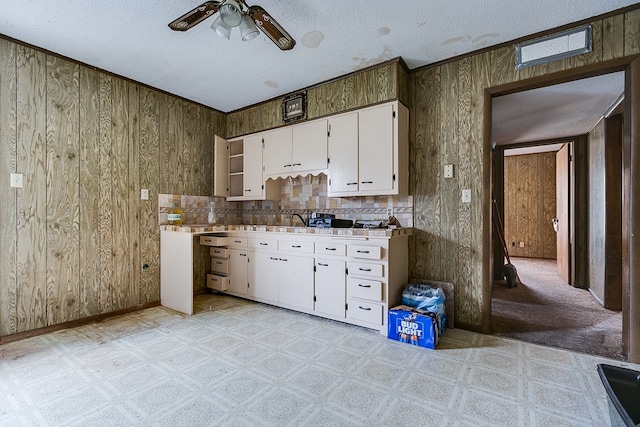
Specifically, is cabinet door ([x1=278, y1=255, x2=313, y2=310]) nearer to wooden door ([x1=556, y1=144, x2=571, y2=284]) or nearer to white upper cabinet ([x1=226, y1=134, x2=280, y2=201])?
white upper cabinet ([x1=226, y1=134, x2=280, y2=201])

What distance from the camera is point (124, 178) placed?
323 centimetres

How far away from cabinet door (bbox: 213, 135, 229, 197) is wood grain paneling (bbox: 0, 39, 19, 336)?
1991 millimetres

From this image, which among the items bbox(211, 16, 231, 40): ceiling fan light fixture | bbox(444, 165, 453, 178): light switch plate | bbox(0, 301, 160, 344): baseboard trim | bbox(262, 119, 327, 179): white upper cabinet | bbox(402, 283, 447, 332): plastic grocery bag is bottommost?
bbox(0, 301, 160, 344): baseboard trim

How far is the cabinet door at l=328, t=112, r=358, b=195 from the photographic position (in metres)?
3.09

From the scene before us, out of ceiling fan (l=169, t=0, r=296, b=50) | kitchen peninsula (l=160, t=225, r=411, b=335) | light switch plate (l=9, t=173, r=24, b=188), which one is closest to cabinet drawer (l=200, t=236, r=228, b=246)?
kitchen peninsula (l=160, t=225, r=411, b=335)

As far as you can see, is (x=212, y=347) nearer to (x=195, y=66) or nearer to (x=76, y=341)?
(x=76, y=341)

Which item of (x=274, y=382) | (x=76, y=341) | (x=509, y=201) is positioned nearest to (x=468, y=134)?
(x=274, y=382)

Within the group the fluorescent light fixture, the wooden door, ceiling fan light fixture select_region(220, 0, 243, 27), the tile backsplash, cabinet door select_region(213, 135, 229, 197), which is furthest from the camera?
the wooden door

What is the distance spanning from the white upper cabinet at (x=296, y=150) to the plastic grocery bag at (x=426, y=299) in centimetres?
158

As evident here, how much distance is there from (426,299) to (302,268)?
124cm

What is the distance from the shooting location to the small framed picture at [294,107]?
349 cm

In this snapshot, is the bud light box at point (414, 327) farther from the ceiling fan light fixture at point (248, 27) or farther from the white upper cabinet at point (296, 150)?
the ceiling fan light fixture at point (248, 27)

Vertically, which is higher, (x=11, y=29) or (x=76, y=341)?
(x=11, y=29)

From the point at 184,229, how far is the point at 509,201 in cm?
785
